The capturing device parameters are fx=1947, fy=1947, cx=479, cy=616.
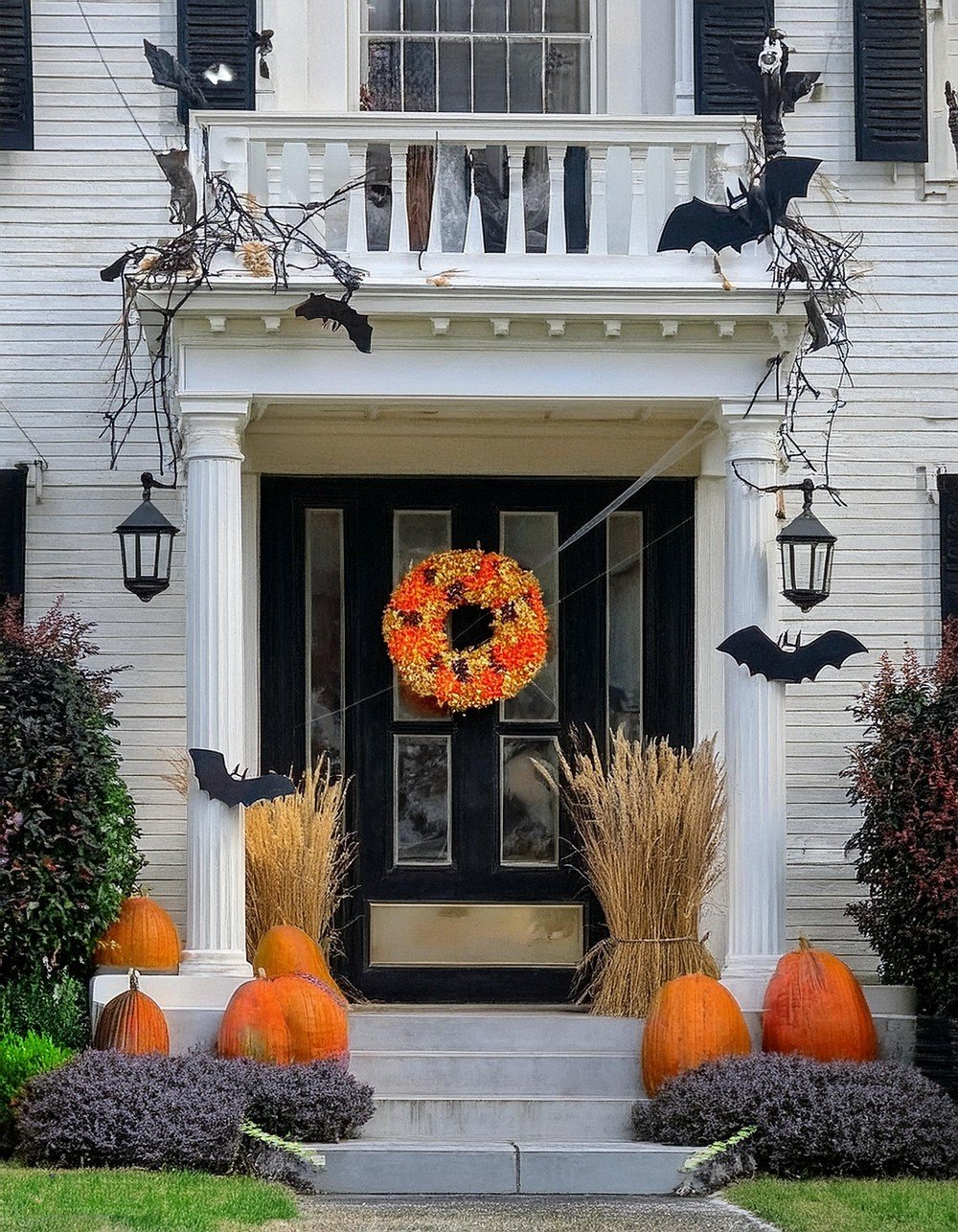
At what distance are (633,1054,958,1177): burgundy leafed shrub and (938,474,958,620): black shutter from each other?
11.6ft

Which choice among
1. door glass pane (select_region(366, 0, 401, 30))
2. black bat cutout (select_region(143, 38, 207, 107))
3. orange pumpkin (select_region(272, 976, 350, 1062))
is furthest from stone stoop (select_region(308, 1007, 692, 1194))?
door glass pane (select_region(366, 0, 401, 30))

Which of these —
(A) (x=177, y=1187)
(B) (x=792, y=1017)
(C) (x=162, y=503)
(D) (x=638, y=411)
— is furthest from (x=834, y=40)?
(A) (x=177, y=1187)

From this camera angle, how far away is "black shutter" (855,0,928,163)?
11.5m

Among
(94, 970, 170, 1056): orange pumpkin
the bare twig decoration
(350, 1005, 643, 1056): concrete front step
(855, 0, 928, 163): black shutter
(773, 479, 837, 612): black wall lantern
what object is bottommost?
(350, 1005, 643, 1056): concrete front step

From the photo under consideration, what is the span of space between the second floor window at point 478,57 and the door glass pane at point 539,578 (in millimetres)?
2593

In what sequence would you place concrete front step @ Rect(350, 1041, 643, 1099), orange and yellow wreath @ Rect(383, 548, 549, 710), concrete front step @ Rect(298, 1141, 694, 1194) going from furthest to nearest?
orange and yellow wreath @ Rect(383, 548, 549, 710), concrete front step @ Rect(350, 1041, 643, 1099), concrete front step @ Rect(298, 1141, 694, 1194)

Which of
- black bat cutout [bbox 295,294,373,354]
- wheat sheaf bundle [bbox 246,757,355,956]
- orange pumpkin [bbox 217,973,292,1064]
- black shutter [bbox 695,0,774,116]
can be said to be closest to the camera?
orange pumpkin [bbox 217,973,292,1064]

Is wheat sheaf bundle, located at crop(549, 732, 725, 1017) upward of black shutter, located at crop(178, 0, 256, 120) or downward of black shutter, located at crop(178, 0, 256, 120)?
downward

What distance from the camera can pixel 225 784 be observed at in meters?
9.16

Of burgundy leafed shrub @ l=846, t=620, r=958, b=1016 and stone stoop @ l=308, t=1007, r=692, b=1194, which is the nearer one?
stone stoop @ l=308, t=1007, r=692, b=1194

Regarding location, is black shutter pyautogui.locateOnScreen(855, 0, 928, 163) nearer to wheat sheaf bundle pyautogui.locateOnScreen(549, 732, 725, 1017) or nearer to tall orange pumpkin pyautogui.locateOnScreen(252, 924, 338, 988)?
wheat sheaf bundle pyautogui.locateOnScreen(549, 732, 725, 1017)

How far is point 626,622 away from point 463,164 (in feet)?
9.43

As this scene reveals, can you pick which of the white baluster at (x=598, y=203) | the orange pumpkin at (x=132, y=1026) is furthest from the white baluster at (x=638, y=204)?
the orange pumpkin at (x=132, y=1026)

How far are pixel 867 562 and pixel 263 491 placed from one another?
11.6 ft
